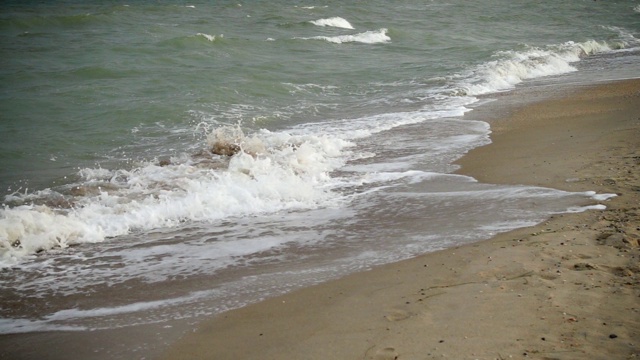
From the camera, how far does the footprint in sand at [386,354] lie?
3832mm

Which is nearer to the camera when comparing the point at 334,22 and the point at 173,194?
the point at 173,194

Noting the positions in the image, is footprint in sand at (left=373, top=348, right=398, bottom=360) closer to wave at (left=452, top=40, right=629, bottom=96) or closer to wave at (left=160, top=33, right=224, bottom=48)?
wave at (left=452, top=40, right=629, bottom=96)

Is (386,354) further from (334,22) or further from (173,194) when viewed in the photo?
(334,22)

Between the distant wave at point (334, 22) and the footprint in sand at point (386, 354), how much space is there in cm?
2683

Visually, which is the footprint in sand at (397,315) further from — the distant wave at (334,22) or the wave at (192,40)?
the distant wave at (334,22)

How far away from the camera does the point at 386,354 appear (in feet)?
12.7

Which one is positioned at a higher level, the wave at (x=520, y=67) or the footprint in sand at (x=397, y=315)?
the wave at (x=520, y=67)

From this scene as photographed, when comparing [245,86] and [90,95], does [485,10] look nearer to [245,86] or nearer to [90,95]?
[245,86]

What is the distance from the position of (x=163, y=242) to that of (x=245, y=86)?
33.2ft

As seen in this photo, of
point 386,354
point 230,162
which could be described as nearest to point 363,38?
point 230,162

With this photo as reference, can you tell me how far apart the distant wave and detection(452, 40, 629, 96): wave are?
10.3 metres

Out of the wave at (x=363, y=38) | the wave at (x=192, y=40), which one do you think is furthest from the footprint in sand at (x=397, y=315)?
the wave at (x=363, y=38)

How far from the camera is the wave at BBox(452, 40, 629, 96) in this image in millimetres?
16328

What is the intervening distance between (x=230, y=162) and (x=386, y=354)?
5.57 metres
